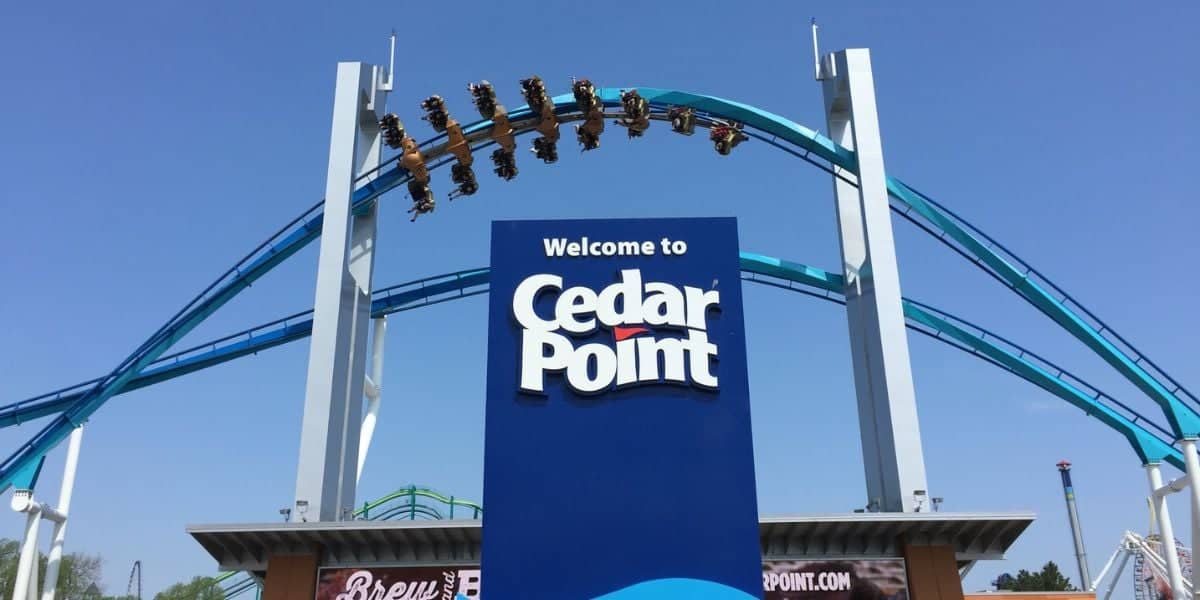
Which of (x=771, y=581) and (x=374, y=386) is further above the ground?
(x=374, y=386)

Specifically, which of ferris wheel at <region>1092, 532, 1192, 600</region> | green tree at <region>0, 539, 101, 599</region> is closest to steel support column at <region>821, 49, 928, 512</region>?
ferris wheel at <region>1092, 532, 1192, 600</region>

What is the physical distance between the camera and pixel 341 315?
18.0 meters

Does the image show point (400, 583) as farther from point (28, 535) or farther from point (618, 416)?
point (28, 535)

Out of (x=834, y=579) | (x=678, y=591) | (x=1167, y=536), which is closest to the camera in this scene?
(x=678, y=591)

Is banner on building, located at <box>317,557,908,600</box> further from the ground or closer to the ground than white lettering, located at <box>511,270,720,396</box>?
closer to the ground

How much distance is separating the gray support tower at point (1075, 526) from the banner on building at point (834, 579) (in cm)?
6077

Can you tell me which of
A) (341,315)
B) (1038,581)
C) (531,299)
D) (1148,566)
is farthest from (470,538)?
(1038,581)

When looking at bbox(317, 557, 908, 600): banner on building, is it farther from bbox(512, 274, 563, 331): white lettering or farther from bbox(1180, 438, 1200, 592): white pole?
bbox(1180, 438, 1200, 592): white pole

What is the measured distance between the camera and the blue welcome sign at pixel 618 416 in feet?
39.1

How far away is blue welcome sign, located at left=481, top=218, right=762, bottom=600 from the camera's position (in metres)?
11.9

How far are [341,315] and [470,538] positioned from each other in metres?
5.28

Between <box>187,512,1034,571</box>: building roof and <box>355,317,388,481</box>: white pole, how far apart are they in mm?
8293

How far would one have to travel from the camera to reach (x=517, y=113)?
854 inches

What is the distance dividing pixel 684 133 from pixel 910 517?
1069 centimetres
